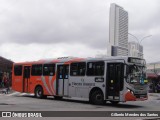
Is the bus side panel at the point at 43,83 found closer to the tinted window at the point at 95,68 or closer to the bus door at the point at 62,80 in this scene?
the bus door at the point at 62,80

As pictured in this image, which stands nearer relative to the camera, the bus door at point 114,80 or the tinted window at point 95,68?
the bus door at point 114,80

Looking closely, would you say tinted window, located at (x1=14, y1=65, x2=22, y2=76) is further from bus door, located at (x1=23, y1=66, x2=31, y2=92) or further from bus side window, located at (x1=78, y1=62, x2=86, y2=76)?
bus side window, located at (x1=78, y1=62, x2=86, y2=76)

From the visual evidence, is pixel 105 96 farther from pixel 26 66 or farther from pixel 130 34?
pixel 130 34

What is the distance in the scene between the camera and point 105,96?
64.2 feet

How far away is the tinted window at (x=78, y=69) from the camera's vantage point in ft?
69.9

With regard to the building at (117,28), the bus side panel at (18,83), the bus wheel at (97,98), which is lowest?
the bus wheel at (97,98)

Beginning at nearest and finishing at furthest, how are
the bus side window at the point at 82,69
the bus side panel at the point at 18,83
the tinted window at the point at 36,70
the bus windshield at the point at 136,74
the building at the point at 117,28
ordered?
the bus windshield at the point at 136,74 < the bus side window at the point at 82,69 < the tinted window at the point at 36,70 < the bus side panel at the point at 18,83 < the building at the point at 117,28

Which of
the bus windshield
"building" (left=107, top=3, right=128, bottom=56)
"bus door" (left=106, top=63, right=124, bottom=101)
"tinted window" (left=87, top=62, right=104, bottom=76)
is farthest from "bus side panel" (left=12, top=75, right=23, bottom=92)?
"building" (left=107, top=3, right=128, bottom=56)

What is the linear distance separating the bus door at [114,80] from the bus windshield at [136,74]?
0.39 meters

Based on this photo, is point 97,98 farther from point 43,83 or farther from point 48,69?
point 43,83

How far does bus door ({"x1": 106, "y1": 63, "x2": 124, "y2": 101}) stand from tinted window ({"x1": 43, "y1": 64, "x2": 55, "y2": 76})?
5428 millimetres

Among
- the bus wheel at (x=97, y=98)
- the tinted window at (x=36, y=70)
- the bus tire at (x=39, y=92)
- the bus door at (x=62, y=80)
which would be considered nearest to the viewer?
the bus wheel at (x=97, y=98)

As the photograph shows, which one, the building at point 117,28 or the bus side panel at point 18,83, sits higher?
the building at point 117,28

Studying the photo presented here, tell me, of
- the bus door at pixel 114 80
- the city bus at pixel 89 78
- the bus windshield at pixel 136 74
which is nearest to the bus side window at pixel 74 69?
the city bus at pixel 89 78
